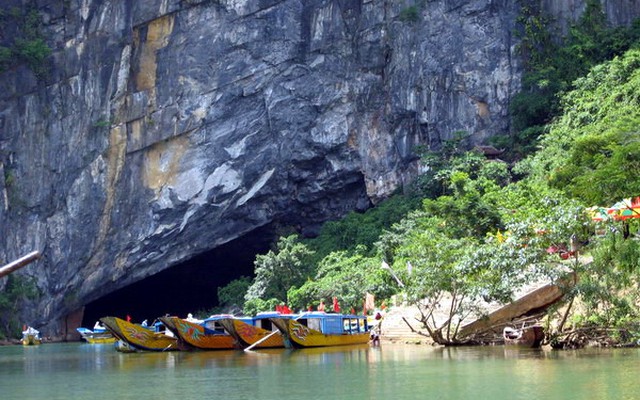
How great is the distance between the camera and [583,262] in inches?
784

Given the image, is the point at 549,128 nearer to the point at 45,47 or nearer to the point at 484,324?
the point at 484,324

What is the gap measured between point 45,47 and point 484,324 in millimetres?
21840

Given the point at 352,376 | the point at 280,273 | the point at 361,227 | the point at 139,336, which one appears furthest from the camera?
the point at 361,227

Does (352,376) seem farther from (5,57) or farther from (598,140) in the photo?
(5,57)

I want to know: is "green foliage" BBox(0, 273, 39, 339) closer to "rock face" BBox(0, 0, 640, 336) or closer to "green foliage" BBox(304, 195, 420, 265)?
"rock face" BBox(0, 0, 640, 336)

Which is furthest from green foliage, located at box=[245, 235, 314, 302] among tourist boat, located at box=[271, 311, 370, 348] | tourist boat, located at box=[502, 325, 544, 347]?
tourist boat, located at box=[502, 325, 544, 347]

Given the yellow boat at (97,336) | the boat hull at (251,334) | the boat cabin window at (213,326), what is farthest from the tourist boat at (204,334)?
the yellow boat at (97,336)

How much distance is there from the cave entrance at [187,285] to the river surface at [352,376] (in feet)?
59.5

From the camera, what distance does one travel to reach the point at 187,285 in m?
44.7

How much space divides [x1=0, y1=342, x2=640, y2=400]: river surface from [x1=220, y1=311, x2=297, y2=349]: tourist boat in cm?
157

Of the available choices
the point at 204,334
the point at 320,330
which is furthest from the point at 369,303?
the point at 204,334

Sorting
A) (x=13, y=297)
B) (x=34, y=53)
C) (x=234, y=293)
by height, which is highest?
(x=34, y=53)

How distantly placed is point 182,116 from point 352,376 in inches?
860

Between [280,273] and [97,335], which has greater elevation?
[280,273]
